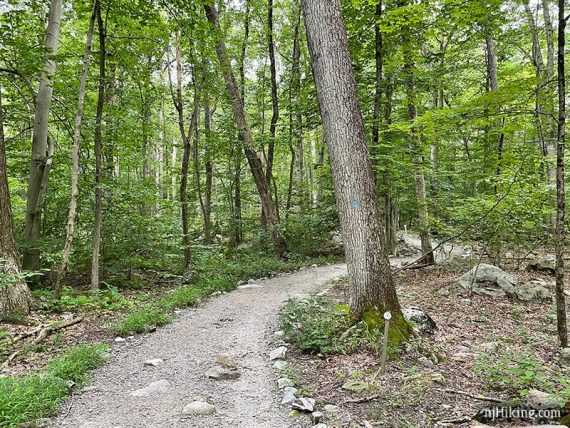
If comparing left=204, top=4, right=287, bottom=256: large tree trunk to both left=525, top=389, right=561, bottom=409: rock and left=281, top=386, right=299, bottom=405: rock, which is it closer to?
left=281, top=386, right=299, bottom=405: rock

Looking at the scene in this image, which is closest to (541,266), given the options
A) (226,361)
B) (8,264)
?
(226,361)

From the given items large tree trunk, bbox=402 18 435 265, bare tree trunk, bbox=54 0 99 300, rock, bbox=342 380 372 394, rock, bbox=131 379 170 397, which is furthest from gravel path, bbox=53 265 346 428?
large tree trunk, bbox=402 18 435 265

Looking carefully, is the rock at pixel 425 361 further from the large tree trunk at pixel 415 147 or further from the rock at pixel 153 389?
the large tree trunk at pixel 415 147

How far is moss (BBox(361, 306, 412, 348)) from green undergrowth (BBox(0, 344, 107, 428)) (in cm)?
340

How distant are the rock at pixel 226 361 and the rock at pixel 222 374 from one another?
0.12 m

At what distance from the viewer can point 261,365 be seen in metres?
4.40

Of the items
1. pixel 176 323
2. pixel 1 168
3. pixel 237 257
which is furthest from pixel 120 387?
pixel 237 257

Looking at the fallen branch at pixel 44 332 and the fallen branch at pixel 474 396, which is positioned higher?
the fallen branch at pixel 44 332

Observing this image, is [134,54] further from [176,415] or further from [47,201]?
[176,415]

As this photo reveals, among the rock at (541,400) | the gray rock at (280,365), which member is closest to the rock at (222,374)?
the gray rock at (280,365)

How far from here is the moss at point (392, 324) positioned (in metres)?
4.47

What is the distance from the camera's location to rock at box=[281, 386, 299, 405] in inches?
138

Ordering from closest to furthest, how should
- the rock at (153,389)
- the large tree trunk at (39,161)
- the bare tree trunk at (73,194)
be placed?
the rock at (153,389) → the bare tree trunk at (73,194) → the large tree trunk at (39,161)

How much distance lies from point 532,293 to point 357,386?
5.74 meters
